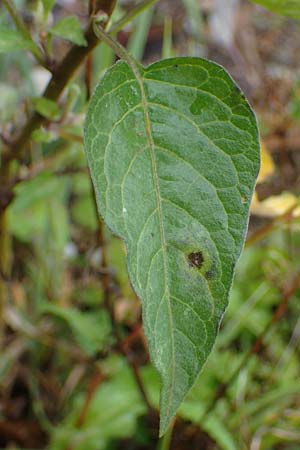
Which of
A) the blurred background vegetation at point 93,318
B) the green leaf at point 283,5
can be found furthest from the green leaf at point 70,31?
the green leaf at point 283,5

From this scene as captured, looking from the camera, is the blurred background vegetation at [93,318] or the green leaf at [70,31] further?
the blurred background vegetation at [93,318]

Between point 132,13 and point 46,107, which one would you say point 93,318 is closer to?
point 46,107

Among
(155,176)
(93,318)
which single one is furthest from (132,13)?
(93,318)

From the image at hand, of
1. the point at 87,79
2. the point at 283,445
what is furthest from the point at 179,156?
the point at 283,445

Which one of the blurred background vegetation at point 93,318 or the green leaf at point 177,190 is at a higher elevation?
the green leaf at point 177,190

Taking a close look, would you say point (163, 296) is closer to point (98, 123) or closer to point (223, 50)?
point (98, 123)

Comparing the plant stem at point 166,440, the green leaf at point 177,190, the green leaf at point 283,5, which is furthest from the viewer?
the plant stem at point 166,440

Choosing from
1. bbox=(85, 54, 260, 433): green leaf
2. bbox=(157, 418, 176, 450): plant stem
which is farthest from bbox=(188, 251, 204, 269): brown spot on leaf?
bbox=(157, 418, 176, 450): plant stem

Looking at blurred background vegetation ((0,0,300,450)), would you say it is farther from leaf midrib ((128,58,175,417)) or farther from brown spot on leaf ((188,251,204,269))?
brown spot on leaf ((188,251,204,269))

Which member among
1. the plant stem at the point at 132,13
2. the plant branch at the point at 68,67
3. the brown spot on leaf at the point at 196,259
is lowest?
the brown spot on leaf at the point at 196,259

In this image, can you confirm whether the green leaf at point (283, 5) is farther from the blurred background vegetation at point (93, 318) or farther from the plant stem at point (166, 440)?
the plant stem at point (166, 440)
